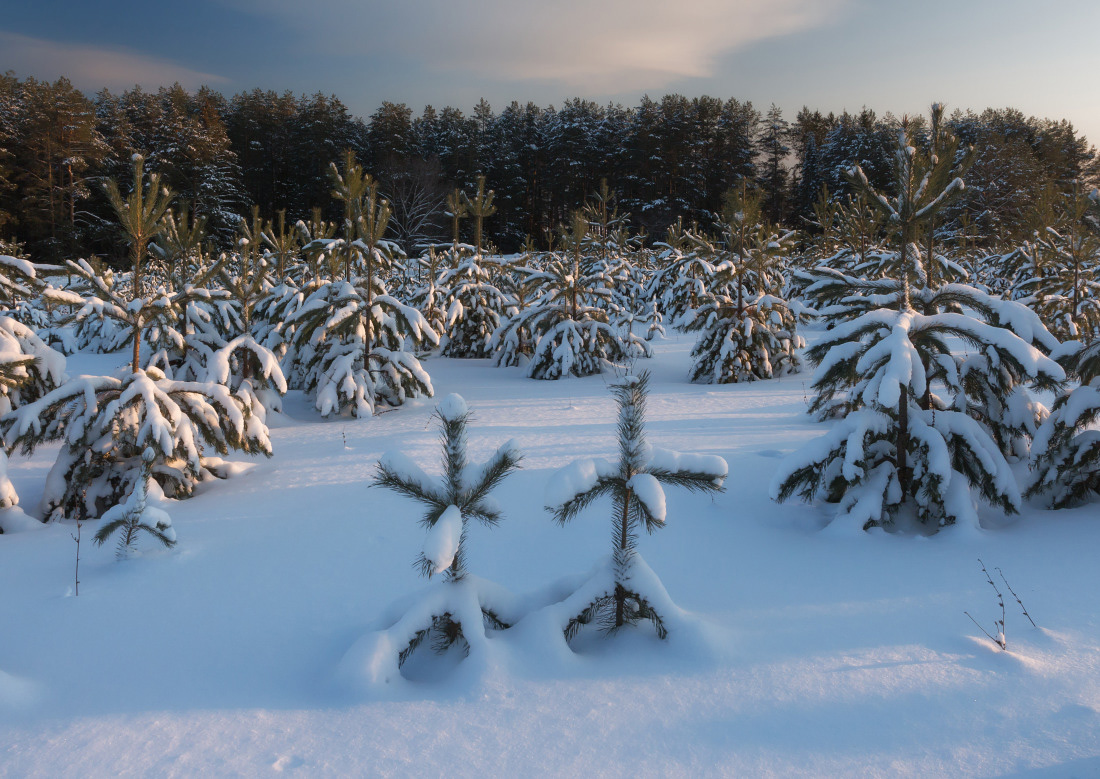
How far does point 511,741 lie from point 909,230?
3919 mm

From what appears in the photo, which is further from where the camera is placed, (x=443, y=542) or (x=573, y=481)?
(x=573, y=481)

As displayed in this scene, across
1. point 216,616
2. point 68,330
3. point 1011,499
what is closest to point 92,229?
point 68,330

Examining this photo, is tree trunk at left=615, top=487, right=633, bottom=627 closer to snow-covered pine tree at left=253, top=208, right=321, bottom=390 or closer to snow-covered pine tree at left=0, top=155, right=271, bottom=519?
snow-covered pine tree at left=0, top=155, right=271, bottom=519

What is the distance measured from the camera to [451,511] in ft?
7.93

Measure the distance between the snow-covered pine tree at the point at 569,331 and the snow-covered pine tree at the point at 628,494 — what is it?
7.23 metres

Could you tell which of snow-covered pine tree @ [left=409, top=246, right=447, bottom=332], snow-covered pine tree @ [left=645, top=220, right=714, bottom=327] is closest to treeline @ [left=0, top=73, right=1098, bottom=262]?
snow-covered pine tree @ [left=645, top=220, right=714, bottom=327]

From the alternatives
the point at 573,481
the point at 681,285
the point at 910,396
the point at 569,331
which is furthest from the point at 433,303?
the point at 573,481

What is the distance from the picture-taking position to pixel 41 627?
2844mm

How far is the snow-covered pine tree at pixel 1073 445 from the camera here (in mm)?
3795

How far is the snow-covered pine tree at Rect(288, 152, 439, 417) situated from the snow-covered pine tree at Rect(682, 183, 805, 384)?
4.18 meters

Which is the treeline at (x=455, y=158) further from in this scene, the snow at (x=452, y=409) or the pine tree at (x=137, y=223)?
the snow at (x=452, y=409)

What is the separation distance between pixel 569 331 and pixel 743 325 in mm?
2716

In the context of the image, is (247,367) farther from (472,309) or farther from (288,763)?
(472,309)

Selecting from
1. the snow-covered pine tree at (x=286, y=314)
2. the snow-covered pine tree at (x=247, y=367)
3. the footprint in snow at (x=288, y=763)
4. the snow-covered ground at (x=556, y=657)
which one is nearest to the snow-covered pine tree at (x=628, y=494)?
the snow-covered ground at (x=556, y=657)
